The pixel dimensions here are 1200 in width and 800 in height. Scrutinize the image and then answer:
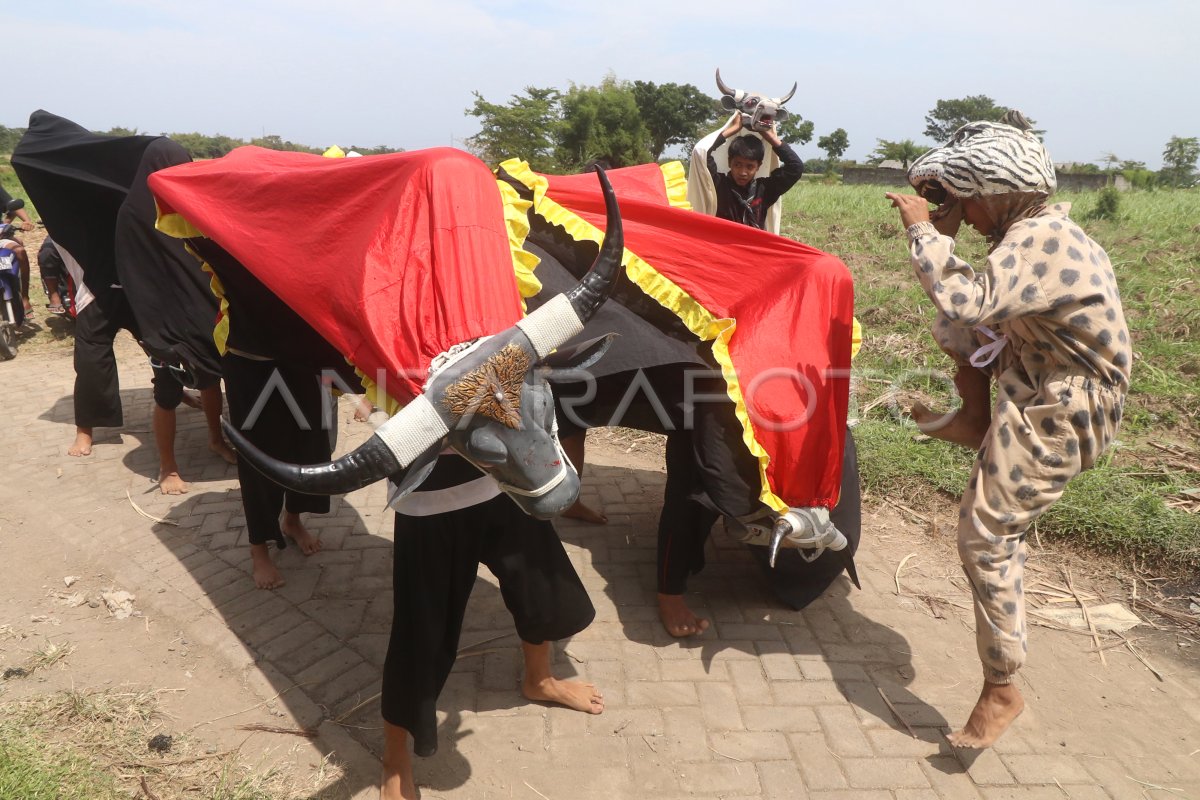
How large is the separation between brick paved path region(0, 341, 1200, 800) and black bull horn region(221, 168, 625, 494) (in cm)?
145

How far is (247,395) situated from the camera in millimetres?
3836

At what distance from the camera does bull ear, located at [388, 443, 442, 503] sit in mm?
2193

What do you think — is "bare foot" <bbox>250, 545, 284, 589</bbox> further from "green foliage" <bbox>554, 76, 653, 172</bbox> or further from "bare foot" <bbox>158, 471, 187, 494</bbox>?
"green foliage" <bbox>554, 76, 653, 172</bbox>

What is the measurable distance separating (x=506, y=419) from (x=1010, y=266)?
69.1 inches

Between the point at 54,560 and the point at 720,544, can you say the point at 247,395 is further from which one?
the point at 720,544

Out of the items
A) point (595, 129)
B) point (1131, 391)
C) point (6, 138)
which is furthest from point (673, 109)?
point (1131, 391)

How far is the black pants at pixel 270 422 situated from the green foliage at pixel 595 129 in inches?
1224

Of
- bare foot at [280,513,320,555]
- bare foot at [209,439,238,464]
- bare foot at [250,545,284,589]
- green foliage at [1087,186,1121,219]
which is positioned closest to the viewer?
bare foot at [250,545,284,589]

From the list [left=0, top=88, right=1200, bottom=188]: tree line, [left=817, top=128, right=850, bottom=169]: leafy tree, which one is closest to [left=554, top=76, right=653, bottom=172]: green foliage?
[left=0, top=88, right=1200, bottom=188]: tree line

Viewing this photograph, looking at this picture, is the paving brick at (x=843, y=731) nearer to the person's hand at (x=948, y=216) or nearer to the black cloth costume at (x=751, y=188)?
the person's hand at (x=948, y=216)

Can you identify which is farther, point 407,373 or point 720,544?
point 720,544

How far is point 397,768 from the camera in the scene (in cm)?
283

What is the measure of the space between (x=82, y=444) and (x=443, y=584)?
4.38m

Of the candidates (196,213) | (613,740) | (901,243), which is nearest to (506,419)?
(613,740)
